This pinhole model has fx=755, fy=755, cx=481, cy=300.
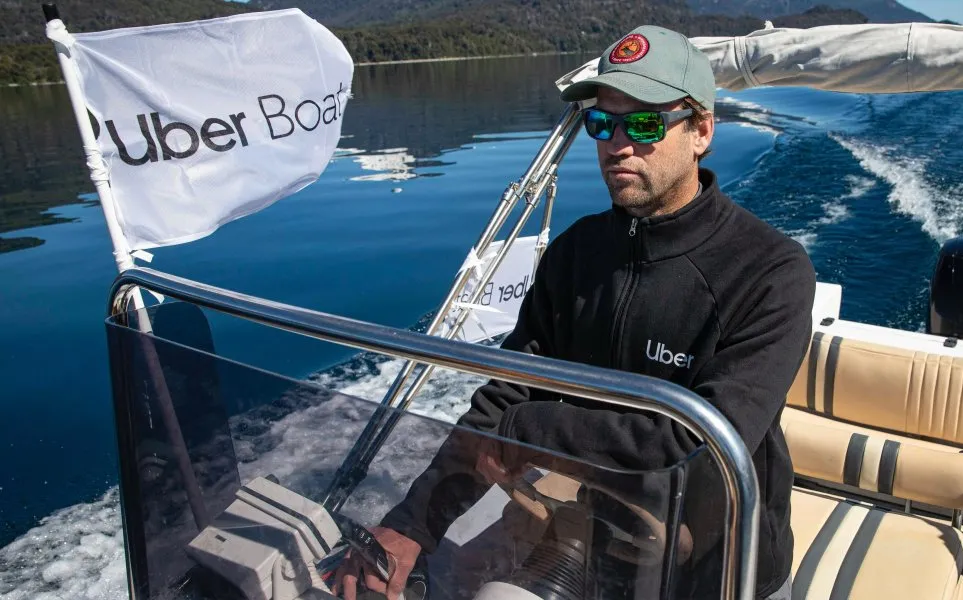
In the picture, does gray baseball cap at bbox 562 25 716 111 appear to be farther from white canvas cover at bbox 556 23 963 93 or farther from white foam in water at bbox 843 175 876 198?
white foam in water at bbox 843 175 876 198

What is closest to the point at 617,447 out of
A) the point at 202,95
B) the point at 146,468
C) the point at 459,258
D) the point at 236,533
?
the point at 236,533

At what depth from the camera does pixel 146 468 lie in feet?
5.02

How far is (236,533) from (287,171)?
239 cm

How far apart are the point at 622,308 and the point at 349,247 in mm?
6279

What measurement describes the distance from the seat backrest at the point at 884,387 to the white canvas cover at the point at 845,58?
0.96 m

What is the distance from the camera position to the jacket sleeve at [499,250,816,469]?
1370mm

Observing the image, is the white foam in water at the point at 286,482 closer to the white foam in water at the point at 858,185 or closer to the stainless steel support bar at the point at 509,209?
the stainless steel support bar at the point at 509,209

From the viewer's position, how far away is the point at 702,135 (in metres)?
1.75

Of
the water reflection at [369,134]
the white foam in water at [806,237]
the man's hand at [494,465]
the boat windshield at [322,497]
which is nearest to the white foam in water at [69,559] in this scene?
the boat windshield at [322,497]

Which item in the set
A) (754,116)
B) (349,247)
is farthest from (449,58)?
(349,247)

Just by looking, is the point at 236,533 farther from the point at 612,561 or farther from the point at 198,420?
the point at 612,561

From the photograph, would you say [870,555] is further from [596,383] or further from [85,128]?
[85,128]

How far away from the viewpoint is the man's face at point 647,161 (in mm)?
1663

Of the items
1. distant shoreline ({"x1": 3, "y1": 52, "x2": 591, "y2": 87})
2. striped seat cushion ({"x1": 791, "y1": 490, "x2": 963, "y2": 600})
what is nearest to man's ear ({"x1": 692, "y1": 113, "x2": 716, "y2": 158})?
striped seat cushion ({"x1": 791, "y1": 490, "x2": 963, "y2": 600})
